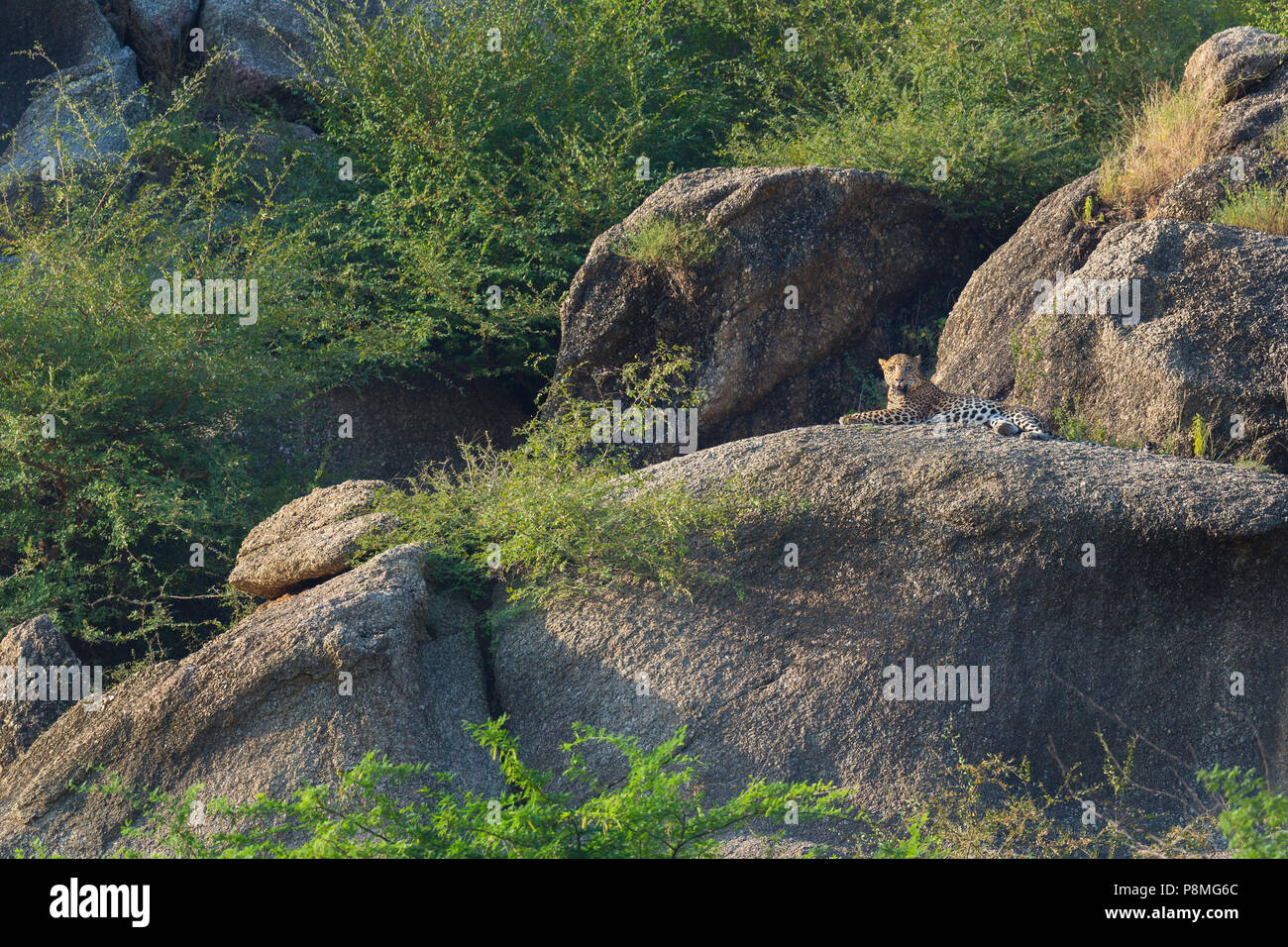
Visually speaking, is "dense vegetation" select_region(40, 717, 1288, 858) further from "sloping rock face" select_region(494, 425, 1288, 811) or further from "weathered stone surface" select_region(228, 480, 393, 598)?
"weathered stone surface" select_region(228, 480, 393, 598)

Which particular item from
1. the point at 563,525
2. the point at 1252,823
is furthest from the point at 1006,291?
the point at 1252,823

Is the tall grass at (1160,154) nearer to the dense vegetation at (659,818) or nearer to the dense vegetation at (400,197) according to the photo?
the dense vegetation at (400,197)

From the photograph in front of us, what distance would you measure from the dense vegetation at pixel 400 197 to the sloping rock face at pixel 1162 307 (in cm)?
183

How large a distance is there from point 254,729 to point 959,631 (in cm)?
438

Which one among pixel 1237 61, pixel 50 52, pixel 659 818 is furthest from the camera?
pixel 50 52

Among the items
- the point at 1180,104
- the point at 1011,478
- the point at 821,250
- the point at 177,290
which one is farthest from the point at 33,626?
the point at 1180,104

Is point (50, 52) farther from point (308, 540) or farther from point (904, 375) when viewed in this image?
point (904, 375)

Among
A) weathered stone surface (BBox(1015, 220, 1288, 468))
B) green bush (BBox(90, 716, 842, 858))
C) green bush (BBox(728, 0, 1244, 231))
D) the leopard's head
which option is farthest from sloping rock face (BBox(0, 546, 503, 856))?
green bush (BBox(728, 0, 1244, 231))

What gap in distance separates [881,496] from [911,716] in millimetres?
1469

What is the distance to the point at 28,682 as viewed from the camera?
8961mm

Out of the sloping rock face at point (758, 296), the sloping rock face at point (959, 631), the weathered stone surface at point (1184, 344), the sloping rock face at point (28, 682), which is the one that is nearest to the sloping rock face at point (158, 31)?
the sloping rock face at point (758, 296)

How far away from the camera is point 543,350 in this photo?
562 inches

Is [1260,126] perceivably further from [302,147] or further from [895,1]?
[302,147]

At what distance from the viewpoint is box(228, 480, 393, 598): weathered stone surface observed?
9.22m
